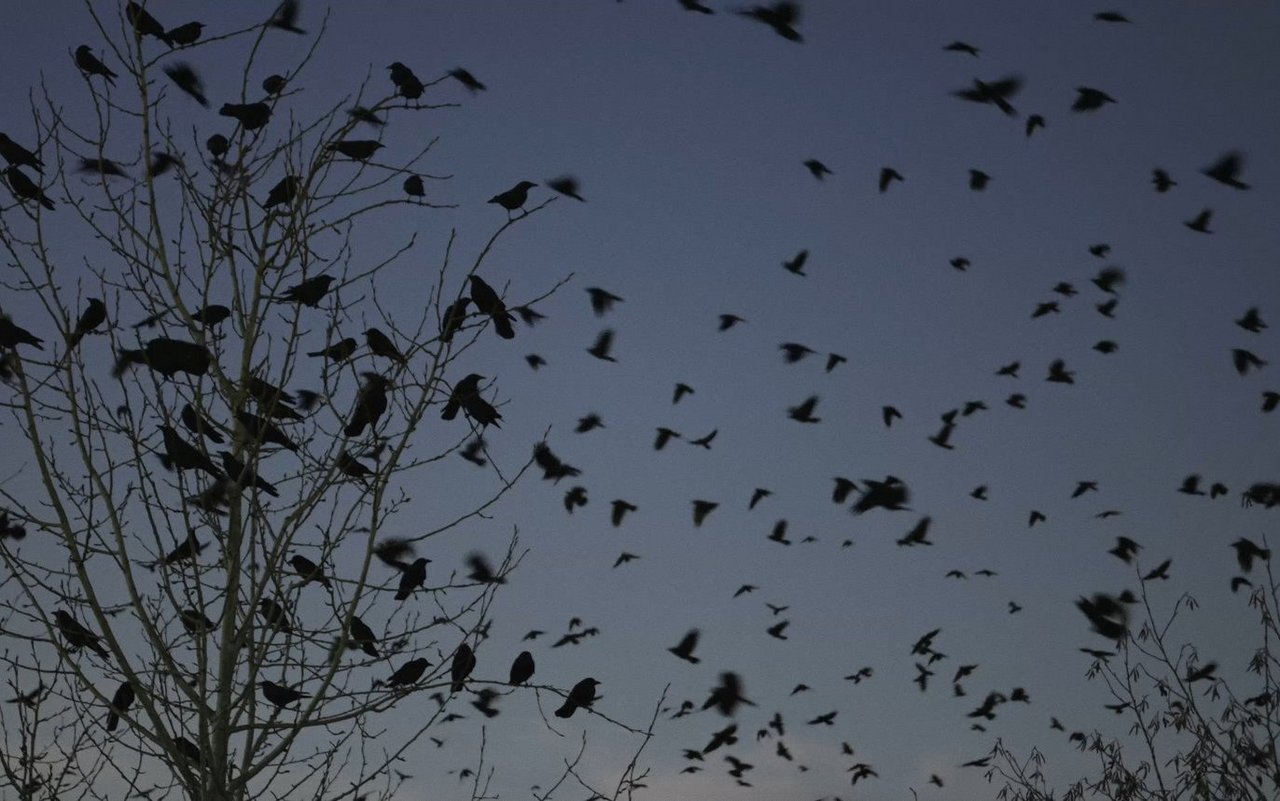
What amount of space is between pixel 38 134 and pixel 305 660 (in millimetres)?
2571

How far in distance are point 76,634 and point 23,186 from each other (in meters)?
1.91

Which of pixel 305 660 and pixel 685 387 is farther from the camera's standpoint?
pixel 685 387

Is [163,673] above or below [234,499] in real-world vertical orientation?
below

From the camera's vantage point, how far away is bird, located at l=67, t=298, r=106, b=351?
4324mm

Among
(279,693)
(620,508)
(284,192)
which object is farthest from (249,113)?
(620,508)

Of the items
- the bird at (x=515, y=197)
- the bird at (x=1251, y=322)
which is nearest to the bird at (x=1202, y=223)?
the bird at (x=1251, y=322)

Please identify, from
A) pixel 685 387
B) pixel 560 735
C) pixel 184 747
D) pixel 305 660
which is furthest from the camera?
pixel 685 387

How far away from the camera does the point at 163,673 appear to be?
4094 millimetres

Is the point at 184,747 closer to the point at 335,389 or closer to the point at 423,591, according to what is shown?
the point at 423,591

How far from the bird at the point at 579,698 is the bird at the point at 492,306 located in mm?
1370

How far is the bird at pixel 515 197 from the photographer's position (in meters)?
4.58

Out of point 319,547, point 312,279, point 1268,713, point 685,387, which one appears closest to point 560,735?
point 319,547

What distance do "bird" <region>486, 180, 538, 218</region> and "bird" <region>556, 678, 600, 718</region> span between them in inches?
75.4

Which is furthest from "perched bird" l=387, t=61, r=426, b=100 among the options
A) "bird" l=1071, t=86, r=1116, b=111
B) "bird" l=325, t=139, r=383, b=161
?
"bird" l=1071, t=86, r=1116, b=111
